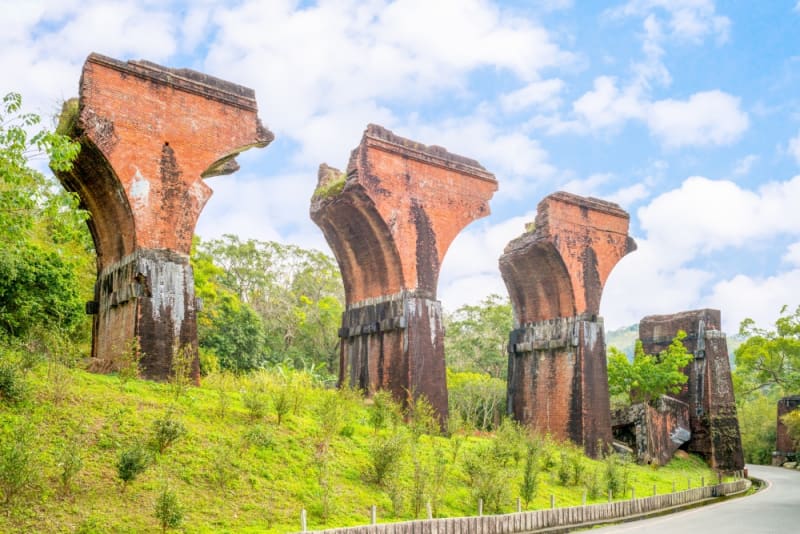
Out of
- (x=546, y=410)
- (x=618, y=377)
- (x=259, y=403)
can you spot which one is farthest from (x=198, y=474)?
(x=618, y=377)

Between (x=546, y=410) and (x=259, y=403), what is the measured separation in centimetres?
1050

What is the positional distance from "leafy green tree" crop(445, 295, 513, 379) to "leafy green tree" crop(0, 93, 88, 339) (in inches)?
695

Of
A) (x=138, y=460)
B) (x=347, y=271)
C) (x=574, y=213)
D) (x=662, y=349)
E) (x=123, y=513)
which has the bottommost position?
(x=123, y=513)

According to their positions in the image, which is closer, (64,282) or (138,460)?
(138,460)

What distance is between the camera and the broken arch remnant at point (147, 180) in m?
12.6

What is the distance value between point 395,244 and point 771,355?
905 inches

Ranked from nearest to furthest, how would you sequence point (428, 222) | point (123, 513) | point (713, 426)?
point (123, 513) < point (428, 222) < point (713, 426)

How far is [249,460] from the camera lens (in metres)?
9.82

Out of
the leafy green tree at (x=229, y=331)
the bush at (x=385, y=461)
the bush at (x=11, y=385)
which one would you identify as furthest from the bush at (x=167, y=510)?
the leafy green tree at (x=229, y=331)

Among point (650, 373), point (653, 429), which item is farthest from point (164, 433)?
point (650, 373)

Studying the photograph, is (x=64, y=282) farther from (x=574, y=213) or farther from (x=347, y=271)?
(x=574, y=213)

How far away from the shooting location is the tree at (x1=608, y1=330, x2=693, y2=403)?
2225 centimetres

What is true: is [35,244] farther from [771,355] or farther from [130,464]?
[771,355]

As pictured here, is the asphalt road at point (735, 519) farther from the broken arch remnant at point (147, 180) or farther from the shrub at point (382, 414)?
the broken arch remnant at point (147, 180)
